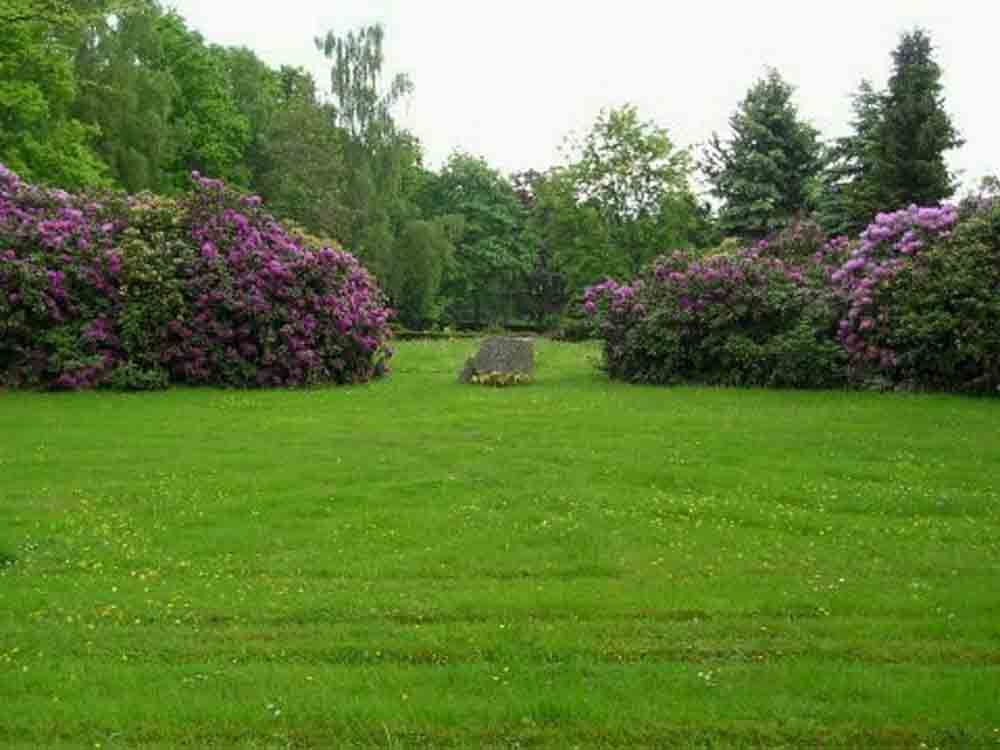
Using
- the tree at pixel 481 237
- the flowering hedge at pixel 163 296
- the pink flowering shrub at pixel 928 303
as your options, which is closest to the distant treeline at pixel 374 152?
the tree at pixel 481 237

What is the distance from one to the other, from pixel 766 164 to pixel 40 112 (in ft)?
95.2

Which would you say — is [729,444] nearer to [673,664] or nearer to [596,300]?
[673,664]

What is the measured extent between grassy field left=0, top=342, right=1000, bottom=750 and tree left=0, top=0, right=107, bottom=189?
19084 millimetres

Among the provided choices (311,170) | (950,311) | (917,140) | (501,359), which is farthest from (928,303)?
(311,170)

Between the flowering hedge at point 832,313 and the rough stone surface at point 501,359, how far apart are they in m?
1.96

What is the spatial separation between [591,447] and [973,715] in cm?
850

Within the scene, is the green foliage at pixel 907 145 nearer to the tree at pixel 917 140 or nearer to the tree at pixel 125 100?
the tree at pixel 917 140

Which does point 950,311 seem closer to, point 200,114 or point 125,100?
point 125,100

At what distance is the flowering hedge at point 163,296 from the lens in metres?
21.2

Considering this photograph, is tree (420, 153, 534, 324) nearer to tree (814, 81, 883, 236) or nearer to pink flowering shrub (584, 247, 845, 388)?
tree (814, 81, 883, 236)

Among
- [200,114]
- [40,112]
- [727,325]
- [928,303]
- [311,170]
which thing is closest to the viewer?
[928,303]

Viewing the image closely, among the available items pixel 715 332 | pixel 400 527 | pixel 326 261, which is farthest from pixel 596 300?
pixel 400 527

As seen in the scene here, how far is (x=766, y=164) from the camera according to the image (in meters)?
45.9

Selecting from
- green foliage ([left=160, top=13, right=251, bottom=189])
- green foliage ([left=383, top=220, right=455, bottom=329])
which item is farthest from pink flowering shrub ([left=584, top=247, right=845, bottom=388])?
green foliage ([left=160, top=13, right=251, bottom=189])
